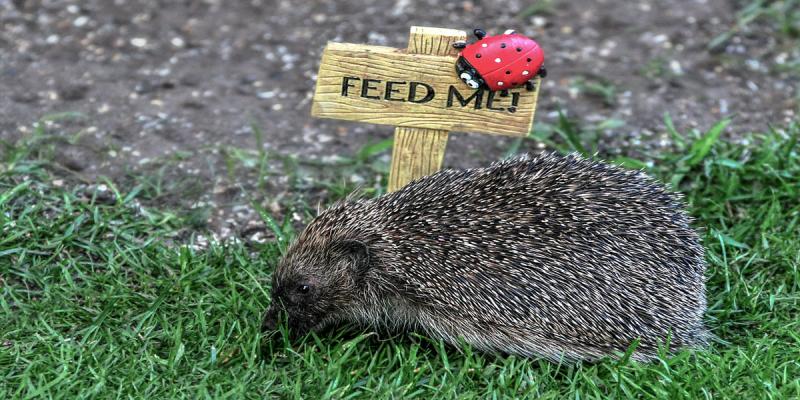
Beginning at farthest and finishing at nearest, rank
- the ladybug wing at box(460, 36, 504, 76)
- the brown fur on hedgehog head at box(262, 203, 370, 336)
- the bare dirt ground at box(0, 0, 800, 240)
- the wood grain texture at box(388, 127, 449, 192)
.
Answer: the bare dirt ground at box(0, 0, 800, 240), the wood grain texture at box(388, 127, 449, 192), the brown fur on hedgehog head at box(262, 203, 370, 336), the ladybug wing at box(460, 36, 504, 76)

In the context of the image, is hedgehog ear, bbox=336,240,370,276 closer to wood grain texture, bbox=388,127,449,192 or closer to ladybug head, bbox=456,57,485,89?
wood grain texture, bbox=388,127,449,192

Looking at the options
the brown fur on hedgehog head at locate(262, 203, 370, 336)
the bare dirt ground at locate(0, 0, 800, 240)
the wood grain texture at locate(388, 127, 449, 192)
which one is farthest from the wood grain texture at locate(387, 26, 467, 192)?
the bare dirt ground at locate(0, 0, 800, 240)

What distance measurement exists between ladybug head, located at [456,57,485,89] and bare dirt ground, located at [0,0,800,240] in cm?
197

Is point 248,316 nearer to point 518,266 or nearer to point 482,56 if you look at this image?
point 518,266

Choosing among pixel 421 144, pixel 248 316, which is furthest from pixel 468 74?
pixel 248 316

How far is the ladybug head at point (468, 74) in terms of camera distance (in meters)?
5.15

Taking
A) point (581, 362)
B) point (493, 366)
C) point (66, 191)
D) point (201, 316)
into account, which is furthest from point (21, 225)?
point (581, 362)

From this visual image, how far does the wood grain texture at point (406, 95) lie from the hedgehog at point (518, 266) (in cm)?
33

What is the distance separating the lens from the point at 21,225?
5.98 metres

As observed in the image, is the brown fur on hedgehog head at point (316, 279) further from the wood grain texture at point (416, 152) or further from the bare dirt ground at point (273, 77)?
the bare dirt ground at point (273, 77)

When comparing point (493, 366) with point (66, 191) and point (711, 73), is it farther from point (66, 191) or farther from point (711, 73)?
point (711, 73)

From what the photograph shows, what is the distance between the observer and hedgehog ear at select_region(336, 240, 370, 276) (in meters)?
5.10

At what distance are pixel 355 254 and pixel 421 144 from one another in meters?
0.88

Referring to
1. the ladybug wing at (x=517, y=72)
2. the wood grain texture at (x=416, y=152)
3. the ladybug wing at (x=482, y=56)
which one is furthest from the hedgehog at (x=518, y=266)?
the ladybug wing at (x=482, y=56)
